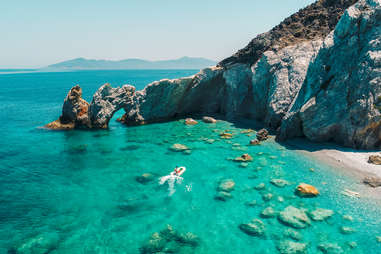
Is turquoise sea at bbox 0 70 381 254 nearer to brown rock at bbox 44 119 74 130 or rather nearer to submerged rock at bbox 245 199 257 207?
submerged rock at bbox 245 199 257 207

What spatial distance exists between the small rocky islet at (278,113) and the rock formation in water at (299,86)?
139mm

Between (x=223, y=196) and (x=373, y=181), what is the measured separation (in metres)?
15.2

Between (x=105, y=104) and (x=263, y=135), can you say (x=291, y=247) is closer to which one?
(x=263, y=135)

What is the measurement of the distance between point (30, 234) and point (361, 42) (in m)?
42.8

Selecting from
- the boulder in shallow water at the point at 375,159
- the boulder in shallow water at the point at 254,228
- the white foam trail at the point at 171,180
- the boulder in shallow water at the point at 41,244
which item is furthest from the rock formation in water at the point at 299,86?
the boulder in shallow water at the point at 41,244

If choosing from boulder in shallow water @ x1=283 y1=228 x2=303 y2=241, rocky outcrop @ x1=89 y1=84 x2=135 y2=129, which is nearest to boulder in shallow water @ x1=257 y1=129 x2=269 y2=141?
boulder in shallow water @ x1=283 y1=228 x2=303 y2=241

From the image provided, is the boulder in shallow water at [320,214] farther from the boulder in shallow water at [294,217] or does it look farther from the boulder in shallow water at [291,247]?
the boulder in shallow water at [291,247]

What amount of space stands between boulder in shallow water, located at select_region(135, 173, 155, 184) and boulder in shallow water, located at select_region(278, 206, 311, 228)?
14.4 m

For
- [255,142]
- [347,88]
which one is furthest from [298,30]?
[255,142]

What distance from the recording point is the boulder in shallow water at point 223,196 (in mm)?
23547

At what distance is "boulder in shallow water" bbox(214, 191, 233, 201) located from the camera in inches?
927

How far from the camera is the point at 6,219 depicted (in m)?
20.8

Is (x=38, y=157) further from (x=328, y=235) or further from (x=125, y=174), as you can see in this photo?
(x=328, y=235)

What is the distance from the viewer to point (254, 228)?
19.1 meters
